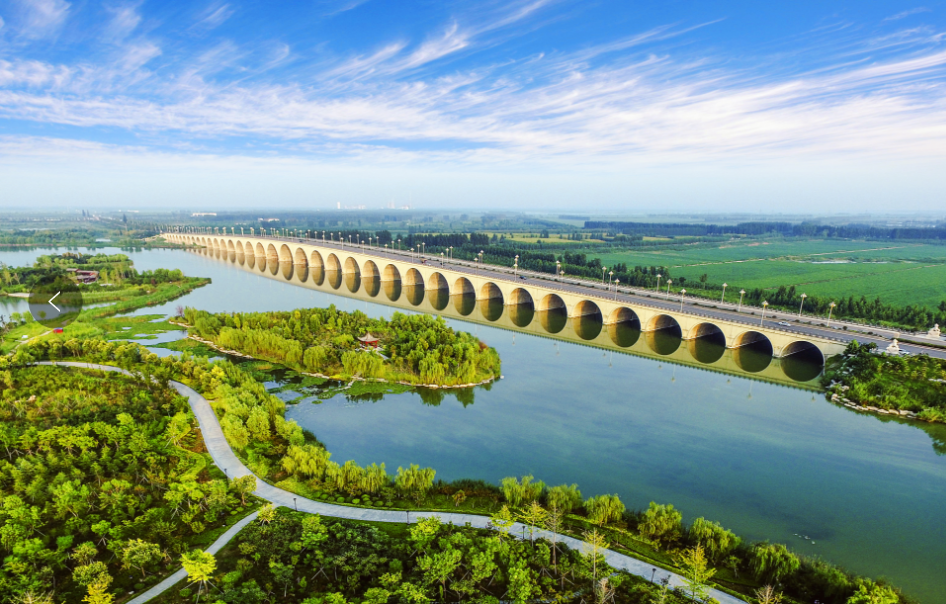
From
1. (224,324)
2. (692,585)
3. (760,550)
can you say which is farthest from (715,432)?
(224,324)

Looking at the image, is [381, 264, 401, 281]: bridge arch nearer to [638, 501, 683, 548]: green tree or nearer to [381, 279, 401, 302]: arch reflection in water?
[381, 279, 401, 302]: arch reflection in water

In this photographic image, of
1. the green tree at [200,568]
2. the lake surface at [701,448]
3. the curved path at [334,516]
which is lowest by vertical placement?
the lake surface at [701,448]

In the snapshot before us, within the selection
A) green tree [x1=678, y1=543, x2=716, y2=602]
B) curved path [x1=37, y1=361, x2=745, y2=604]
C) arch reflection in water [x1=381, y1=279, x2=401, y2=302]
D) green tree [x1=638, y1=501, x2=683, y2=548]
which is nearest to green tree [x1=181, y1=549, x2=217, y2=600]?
curved path [x1=37, y1=361, x2=745, y2=604]

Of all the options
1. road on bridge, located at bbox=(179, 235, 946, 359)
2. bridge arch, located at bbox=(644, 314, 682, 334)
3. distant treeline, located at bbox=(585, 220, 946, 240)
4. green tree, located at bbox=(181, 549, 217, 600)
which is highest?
distant treeline, located at bbox=(585, 220, 946, 240)

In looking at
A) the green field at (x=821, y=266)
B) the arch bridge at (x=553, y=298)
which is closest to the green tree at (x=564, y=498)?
the arch bridge at (x=553, y=298)

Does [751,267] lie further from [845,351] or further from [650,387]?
[650,387]

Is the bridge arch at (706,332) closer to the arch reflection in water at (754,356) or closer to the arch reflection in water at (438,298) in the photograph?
the arch reflection in water at (754,356)
